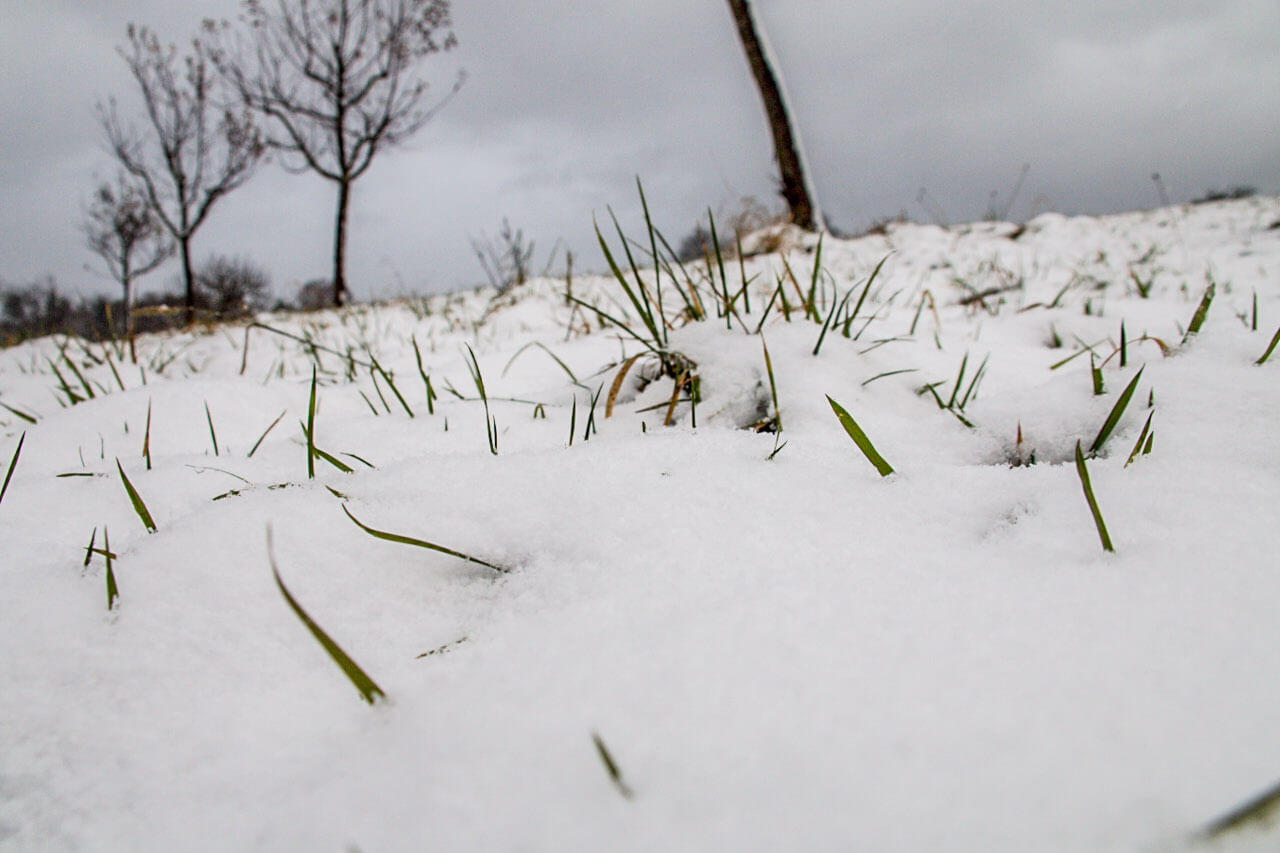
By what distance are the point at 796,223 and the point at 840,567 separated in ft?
21.4

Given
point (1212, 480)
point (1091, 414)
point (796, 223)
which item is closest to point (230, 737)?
point (1212, 480)

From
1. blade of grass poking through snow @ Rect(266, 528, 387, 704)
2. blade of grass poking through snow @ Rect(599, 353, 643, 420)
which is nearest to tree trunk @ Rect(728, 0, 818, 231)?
blade of grass poking through snow @ Rect(599, 353, 643, 420)

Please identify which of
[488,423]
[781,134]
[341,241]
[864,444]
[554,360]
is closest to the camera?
[864,444]

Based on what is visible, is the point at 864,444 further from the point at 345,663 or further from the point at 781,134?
the point at 781,134

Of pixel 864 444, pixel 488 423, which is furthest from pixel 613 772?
pixel 488 423

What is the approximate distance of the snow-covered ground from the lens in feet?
0.97

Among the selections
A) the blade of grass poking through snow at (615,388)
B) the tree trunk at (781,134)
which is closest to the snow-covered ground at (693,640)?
the blade of grass poking through snow at (615,388)

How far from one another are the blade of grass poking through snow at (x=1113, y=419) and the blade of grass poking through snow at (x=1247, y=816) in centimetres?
53

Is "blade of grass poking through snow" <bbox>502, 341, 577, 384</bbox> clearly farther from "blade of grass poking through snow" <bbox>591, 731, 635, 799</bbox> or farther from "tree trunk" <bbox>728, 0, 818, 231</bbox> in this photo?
"tree trunk" <bbox>728, 0, 818, 231</bbox>

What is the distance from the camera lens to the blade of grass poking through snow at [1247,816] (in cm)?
25

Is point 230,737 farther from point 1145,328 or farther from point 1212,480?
point 1145,328

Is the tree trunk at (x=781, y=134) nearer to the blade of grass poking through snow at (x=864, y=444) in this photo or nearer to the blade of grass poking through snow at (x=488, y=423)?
the blade of grass poking through snow at (x=488, y=423)

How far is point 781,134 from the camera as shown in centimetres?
643

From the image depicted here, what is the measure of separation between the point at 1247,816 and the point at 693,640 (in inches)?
10.6
